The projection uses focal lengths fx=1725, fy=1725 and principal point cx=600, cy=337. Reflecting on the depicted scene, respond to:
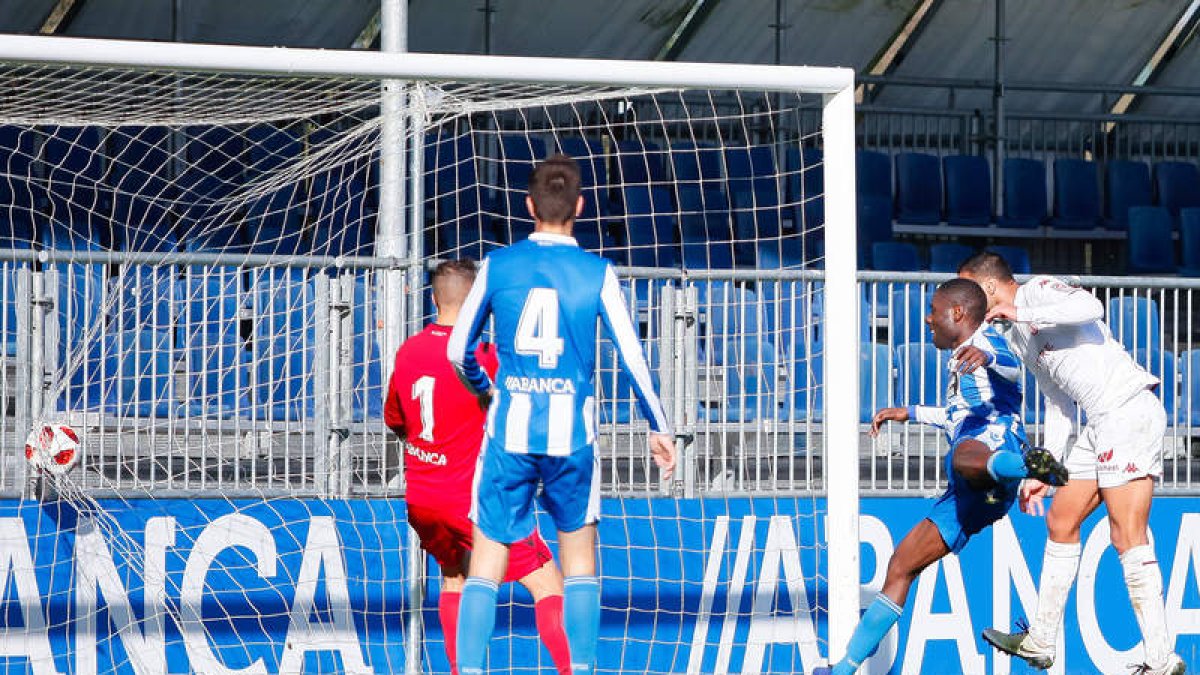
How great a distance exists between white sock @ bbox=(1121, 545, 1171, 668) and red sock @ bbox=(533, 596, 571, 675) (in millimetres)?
2619

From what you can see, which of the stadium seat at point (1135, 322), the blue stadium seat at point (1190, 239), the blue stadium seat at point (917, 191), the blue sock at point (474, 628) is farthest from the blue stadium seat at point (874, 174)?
the blue sock at point (474, 628)

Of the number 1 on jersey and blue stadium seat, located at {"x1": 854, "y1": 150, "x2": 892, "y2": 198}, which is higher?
blue stadium seat, located at {"x1": 854, "y1": 150, "x2": 892, "y2": 198}

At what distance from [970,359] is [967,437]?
35cm

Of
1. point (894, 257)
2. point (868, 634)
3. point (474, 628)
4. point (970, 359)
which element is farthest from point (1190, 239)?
point (474, 628)

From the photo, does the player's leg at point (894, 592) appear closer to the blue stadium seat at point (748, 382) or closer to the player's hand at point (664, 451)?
the blue stadium seat at point (748, 382)

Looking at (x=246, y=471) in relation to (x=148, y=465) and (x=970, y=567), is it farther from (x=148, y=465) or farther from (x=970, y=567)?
(x=970, y=567)

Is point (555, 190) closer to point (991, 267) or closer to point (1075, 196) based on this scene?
point (991, 267)

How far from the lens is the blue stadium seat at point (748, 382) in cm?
835

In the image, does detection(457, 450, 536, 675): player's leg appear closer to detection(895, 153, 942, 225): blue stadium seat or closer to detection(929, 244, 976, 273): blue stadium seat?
detection(929, 244, 976, 273): blue stadium seat

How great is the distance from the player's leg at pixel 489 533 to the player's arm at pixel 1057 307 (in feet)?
8.53

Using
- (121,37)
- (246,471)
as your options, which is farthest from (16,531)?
(121,37)

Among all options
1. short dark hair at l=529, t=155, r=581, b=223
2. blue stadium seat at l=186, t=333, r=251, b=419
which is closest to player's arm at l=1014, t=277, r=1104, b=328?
short dark hair at l=529, t=155, r=581, b=223

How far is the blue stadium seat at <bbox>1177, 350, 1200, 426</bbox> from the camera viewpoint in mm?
9203

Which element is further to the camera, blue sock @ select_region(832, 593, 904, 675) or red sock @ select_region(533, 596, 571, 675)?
blue sock @ select_region(832, 593, 904, 675)
